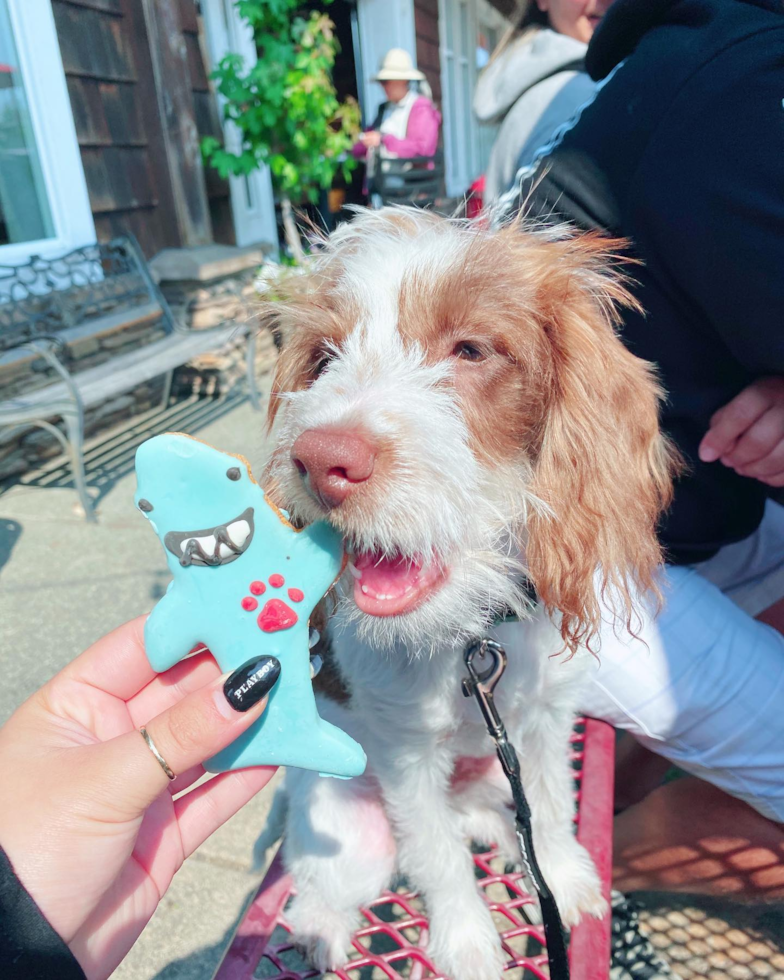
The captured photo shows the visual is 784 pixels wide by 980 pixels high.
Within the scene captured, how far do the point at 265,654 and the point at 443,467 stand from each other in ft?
1.54

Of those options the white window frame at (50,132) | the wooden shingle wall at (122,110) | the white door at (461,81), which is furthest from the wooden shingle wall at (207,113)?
the white door at (461,81)

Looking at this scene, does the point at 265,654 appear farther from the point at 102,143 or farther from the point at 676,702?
the point at 102,143

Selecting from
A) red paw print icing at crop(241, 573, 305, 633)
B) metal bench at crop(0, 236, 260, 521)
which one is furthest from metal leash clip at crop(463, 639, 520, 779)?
metal bench at crop(0, 236, 260, 521)

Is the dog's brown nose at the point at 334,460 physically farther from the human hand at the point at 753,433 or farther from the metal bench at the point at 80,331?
the metal bench at the point at 80,331

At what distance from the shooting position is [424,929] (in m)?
1.94

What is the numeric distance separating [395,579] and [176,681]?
49 centimetres

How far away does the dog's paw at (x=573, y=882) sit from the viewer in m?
1.88

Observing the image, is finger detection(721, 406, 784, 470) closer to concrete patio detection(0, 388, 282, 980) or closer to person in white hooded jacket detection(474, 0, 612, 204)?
person in white hooded jacket detection(474, 0, 612, 204)

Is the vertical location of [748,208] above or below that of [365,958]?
above

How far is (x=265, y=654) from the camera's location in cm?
129

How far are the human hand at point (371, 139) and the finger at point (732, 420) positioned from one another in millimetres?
8056

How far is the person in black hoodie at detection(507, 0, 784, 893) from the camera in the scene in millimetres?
1548

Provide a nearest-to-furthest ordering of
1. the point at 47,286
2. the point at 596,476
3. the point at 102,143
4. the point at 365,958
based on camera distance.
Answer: the point at 596,476 → the point at 365,958 → the point at 47,286 → the point at 102,143

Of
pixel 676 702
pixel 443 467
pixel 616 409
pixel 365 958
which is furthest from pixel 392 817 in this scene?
pixel 616 409
